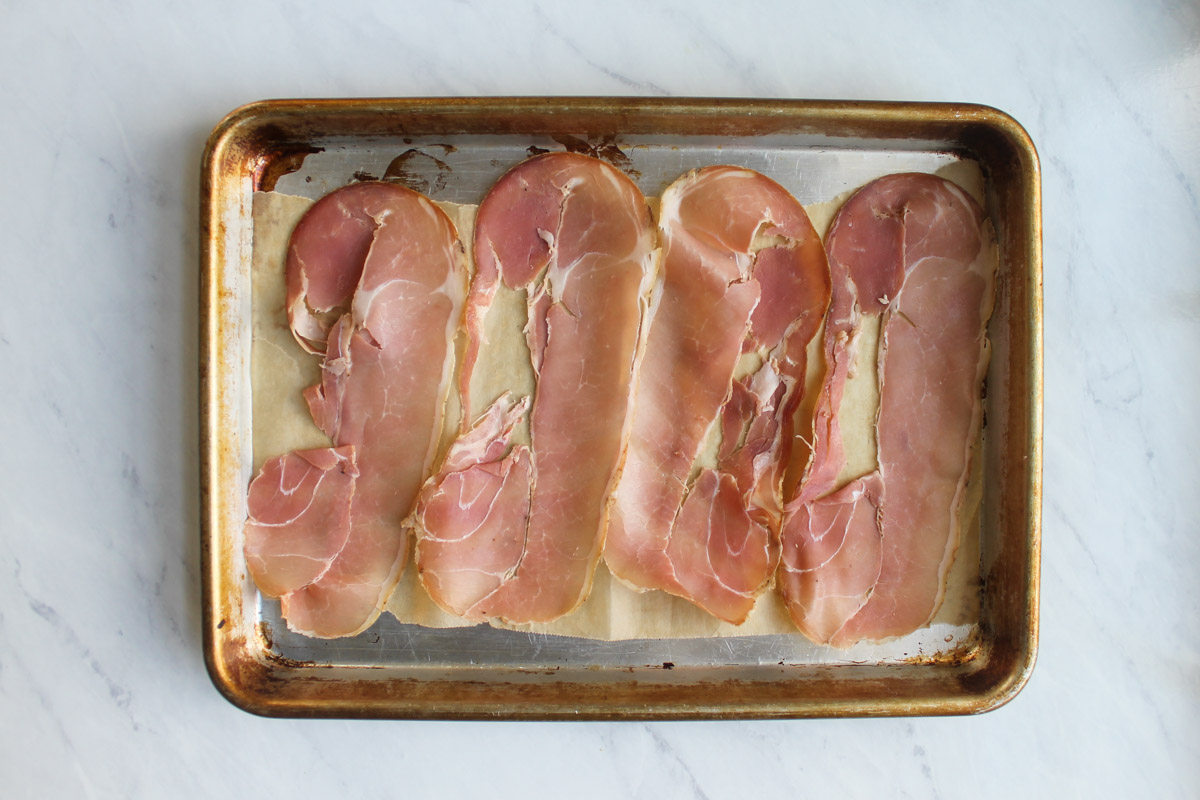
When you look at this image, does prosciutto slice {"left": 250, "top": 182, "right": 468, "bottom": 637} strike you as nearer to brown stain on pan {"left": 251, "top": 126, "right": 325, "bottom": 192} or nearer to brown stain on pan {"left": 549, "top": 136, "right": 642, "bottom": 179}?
brown stain on pan {"left": 251, "top": 126, "right": 325, "bottom": 192}

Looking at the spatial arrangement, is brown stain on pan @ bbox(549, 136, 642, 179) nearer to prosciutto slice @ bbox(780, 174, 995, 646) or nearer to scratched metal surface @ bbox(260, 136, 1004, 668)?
scratched metal surface @ bbox(260, 136, 1004, 668)

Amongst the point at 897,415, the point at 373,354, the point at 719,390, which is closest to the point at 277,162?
the point at 373,354

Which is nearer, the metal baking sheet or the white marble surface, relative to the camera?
the metal baking sheet

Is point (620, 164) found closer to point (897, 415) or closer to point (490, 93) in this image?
point (490, 93)

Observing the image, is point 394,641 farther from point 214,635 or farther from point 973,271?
point 973,271

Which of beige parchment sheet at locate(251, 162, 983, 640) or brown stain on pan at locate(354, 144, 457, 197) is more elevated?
brown stain on pan at locate(354, 144, 457, 197)

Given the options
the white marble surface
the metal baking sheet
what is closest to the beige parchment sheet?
the metal baking sheet

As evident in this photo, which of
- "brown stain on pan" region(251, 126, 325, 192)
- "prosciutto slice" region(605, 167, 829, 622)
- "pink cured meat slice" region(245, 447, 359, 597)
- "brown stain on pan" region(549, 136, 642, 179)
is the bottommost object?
"pink cured meat slice" region(245, 447, 359, 597)
